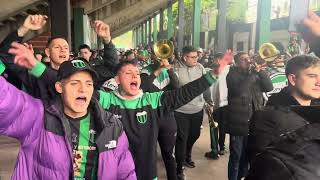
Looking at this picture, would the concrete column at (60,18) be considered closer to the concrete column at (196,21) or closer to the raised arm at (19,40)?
the raised arm at (19,40)

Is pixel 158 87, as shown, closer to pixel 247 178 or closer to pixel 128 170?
pixel 128 170

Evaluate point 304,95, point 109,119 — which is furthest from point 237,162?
point 109,119

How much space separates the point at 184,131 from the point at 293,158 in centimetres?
524

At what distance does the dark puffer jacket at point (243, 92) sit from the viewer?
618cm

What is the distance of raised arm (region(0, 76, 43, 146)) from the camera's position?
7.48ft

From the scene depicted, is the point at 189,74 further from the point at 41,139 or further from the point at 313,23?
the point at 41,139

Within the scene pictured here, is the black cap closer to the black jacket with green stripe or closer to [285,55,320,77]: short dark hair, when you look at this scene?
the black jacket with green stripe

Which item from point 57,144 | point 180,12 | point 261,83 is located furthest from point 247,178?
point 180,12

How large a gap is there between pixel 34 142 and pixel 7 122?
0.78 ft

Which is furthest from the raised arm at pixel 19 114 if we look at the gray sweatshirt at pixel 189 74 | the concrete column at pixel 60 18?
the concrete column at pixel 60 18

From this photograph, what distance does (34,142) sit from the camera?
250 centimetres

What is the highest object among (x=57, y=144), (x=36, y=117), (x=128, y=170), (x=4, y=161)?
(x=36, y=117)

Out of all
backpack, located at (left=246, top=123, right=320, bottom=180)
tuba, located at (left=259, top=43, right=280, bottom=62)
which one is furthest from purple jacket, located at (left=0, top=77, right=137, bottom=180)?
tuba, located at (left=259, top=43, right=280, bottom=62)

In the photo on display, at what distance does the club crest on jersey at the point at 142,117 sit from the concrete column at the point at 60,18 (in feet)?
22.9
